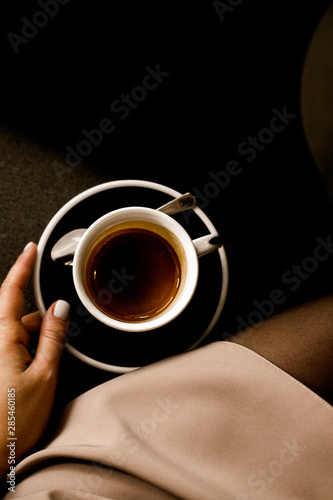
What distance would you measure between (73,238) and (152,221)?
0.16m

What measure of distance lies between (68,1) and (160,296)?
805mm

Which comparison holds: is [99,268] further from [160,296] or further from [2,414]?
[2,414]

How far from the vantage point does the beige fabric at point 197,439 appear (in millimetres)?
601

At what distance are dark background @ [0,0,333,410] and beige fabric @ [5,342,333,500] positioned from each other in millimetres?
281

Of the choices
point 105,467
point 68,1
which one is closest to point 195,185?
point 68,1

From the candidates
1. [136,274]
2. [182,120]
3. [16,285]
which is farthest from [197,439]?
[182,120]

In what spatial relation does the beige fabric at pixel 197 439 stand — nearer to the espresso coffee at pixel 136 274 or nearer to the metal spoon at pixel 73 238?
the espresso coffee at pixel 136 274

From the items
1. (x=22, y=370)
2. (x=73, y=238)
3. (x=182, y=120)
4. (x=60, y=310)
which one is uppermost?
(x=182, y=120)

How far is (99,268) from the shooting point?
755mm

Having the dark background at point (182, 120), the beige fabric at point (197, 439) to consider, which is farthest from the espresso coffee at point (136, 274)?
the dark background at point (182, 120)

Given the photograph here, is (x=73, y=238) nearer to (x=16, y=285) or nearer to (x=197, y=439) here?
(x=16, y=285)

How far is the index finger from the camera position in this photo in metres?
0.76

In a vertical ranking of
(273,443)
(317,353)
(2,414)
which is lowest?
(2,414)

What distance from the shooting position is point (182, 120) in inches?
40.4
